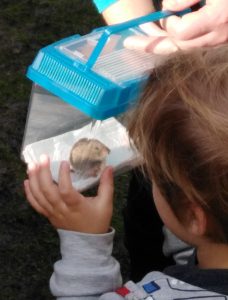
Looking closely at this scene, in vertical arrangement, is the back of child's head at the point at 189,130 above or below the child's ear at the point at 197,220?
above

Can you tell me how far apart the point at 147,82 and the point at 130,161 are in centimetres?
34

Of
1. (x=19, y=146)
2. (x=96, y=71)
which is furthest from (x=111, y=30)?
(x=19, y=146)

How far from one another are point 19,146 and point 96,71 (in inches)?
38.2

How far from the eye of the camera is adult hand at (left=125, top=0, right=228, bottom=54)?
45.4 inches

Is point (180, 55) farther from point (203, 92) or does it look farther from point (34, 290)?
point (34, 290)

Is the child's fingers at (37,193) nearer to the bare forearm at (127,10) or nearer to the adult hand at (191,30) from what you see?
the adult hand at (191,30)

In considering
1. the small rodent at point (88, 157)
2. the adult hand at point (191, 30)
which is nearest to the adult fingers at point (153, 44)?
the adult hand at point (191, 30)

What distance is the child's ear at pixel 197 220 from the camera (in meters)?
0.95

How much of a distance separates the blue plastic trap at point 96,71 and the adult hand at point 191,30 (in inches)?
1.1

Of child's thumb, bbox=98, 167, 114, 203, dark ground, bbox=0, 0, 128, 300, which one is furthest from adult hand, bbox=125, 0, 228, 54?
dark ground, bbox=0, 0, 128, 300

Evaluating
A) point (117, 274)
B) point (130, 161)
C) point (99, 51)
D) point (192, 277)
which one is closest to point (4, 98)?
point (130, 161)

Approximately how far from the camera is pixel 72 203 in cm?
107

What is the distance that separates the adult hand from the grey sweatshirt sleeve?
0.35 meters

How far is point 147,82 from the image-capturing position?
103cm
